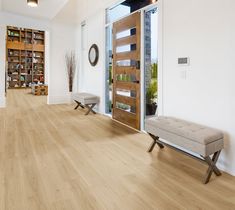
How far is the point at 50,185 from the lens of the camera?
2158 mm

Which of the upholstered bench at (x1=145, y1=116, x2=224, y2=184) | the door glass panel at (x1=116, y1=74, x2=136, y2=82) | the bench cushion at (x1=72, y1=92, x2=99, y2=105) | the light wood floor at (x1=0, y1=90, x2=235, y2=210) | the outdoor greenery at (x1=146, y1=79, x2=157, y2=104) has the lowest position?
the light wood floor at (x1=0, y1=90, x2=235, y2=210)

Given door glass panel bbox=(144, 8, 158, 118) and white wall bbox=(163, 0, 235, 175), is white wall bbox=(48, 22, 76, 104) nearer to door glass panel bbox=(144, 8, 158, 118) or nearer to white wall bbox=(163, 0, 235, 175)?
door glass panel bbox=(144, 8, 158, 118)

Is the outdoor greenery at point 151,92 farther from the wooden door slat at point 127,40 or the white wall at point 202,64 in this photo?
the wooden door slat at point 127,40

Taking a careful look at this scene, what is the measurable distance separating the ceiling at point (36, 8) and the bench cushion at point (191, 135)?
489 cm

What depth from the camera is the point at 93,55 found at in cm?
631

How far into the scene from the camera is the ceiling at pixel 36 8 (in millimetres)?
5891

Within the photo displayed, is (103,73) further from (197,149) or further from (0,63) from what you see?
(197,149)

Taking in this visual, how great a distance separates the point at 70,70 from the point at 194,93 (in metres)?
5.61

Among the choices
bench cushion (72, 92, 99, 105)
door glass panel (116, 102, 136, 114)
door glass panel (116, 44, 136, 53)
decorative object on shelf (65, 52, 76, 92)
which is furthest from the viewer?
decorative object on shelf (65, 52, 76, 92)

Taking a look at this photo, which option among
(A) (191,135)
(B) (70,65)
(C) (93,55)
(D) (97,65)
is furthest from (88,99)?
(A) (191,135)

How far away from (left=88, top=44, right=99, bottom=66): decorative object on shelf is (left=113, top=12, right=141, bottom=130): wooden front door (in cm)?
115

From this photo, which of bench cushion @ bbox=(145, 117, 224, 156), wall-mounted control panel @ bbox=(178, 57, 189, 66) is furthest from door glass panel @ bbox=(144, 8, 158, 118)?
bench cushion @ bbox=(145, 117, 224, 156)

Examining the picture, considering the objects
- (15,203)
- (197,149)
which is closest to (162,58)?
(197,149)

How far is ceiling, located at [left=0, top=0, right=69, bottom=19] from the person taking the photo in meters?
5.89
